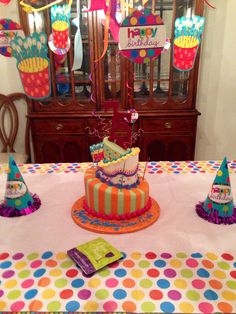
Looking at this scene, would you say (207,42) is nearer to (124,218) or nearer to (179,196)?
(179,196)

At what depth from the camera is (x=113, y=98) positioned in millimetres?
2479

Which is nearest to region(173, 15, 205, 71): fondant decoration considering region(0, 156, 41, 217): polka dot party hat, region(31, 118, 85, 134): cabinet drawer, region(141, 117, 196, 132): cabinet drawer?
region(0, 156, 41, 217): polka dot party hat

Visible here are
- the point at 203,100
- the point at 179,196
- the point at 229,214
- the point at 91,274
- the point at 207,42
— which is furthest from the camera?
the point at 203,100

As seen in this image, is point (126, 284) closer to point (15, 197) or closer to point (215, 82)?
point (15, 197)

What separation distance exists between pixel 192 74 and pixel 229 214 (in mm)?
1538

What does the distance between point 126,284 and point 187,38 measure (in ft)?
3.64

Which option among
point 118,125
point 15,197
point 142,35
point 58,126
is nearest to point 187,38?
point 142,35

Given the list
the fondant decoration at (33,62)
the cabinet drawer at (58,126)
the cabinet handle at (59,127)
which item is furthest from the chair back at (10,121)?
the fondant decoration at (33,62)

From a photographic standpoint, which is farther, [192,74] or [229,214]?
[192,74]

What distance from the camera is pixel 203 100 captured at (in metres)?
2.75

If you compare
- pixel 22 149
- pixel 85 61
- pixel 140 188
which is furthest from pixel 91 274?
pixel 22 149

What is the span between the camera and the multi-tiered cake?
1098 mm

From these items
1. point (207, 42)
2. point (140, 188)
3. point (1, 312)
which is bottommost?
point (1, 312)

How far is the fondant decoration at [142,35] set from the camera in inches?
41.3
